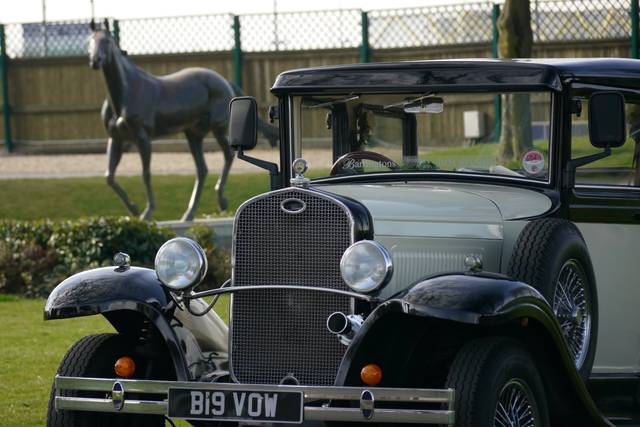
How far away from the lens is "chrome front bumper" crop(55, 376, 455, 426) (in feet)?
16.0

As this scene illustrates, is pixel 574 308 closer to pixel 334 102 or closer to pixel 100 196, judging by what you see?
pixel 334 102

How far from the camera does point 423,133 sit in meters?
6.69

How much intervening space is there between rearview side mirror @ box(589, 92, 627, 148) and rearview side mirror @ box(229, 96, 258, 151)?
1.59 meters

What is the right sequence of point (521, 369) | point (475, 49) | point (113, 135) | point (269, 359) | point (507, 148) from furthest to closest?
1. point (475, 49)
2. point (113, 135)
3. point (507, 148)
4. point (269, 359)
5. point (521, 369)

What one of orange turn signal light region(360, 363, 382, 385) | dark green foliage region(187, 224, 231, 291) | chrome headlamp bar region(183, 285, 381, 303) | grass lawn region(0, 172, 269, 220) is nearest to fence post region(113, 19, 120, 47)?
grass lawn region(0, 172, 269, 220)

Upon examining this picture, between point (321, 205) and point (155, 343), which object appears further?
point (155, 343)

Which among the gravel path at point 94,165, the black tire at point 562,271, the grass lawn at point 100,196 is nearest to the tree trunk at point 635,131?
the black tire at point 562,271

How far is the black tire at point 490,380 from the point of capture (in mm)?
4902

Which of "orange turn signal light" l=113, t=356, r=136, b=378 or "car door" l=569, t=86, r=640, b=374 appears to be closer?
"orange turn signal light" l=113, t=356, r=136, b=378

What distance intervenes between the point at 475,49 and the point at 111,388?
59.3 feet

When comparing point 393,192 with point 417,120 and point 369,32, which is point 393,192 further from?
point 369,32

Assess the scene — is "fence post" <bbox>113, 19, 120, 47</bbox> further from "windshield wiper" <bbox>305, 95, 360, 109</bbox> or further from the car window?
the car window

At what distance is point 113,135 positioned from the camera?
54.9ft

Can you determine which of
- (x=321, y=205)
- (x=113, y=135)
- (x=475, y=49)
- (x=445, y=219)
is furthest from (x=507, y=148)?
(x=475, y=49)
